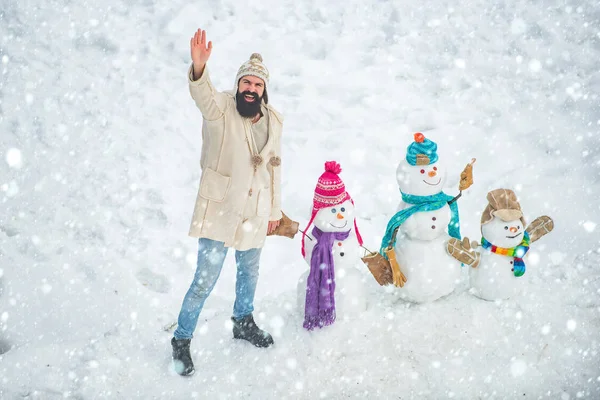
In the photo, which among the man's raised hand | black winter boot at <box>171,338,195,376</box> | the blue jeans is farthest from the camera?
black winter boot at <box>171,338,195,376</box>

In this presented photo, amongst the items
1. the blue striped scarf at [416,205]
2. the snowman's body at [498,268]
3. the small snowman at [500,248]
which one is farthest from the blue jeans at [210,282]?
the snowman's body at [498,268]

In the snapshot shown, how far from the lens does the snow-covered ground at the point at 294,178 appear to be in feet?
10.9

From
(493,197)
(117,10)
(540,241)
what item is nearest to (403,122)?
(540,241)

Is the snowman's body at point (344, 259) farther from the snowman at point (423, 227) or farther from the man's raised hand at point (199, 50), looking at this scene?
the man's raised hand at point (199, 50)

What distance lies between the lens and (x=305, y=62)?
6.98 metres

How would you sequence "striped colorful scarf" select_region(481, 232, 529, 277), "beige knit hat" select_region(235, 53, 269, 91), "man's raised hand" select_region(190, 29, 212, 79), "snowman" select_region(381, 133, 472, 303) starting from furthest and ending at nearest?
"striped colorful scarf" select_region(481, 232, 529, 277), "snowman" select_region(381, 133, 472, 303), "beige knit hat" select_region(235, 53, 269, 91), "man's raised hand" select_region(190, 29, 212, 79)

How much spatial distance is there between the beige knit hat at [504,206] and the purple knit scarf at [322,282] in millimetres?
1066

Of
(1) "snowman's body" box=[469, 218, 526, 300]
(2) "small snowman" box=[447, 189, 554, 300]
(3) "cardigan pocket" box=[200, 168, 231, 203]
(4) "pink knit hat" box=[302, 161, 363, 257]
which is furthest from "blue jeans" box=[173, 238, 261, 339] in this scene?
(1) "snowman's body" box=[469, 218, 526, 300]

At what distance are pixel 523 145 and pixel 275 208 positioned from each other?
12.7 feet

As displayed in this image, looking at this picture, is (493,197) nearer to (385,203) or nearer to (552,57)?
(385,203)

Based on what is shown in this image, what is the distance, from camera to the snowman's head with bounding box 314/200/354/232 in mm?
3404

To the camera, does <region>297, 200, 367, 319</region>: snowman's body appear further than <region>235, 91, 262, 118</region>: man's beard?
Yes

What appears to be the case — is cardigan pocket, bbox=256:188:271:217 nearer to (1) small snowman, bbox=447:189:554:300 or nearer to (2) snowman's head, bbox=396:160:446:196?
(2) snowman's head, bbox=396:160:446:196

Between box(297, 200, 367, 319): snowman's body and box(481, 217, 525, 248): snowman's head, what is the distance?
0.97m
